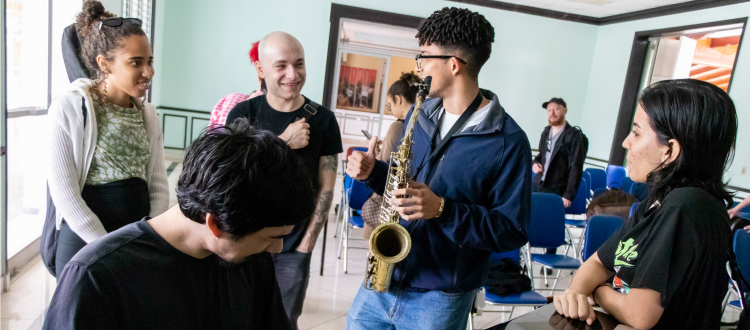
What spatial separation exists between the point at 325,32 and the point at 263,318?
650 cm

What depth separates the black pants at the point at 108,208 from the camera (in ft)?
5.16

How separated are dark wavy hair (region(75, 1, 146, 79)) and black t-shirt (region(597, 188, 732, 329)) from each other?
1.86 m

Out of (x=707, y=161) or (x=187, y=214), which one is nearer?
(x=187, y=214)

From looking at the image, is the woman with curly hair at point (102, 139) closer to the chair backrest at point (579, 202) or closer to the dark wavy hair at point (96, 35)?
the dark wavy hair at point (96, 35)

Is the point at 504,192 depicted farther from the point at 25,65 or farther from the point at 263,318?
the point at 25,65

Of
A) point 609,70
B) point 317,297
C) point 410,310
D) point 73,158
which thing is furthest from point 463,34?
point 609,70

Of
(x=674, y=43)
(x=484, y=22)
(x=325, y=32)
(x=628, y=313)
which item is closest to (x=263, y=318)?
(x=628, y=313)

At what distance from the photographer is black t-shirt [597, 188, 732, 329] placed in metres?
1.00

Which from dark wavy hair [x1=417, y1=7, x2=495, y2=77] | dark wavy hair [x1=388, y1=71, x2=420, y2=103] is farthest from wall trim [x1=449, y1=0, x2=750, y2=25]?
dark wavy hair [x1=417, y1=7, x2=495, y2=77]

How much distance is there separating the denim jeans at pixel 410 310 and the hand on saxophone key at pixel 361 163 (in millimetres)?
401

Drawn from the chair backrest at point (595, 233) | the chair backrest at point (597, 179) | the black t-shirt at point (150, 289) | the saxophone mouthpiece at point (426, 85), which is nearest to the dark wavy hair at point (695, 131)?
the saxophone mouthpiece at point (426, 85)

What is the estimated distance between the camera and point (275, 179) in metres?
0.83

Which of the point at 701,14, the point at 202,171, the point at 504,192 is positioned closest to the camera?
the point at 202,171

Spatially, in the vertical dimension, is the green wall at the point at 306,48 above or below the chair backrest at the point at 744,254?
above
